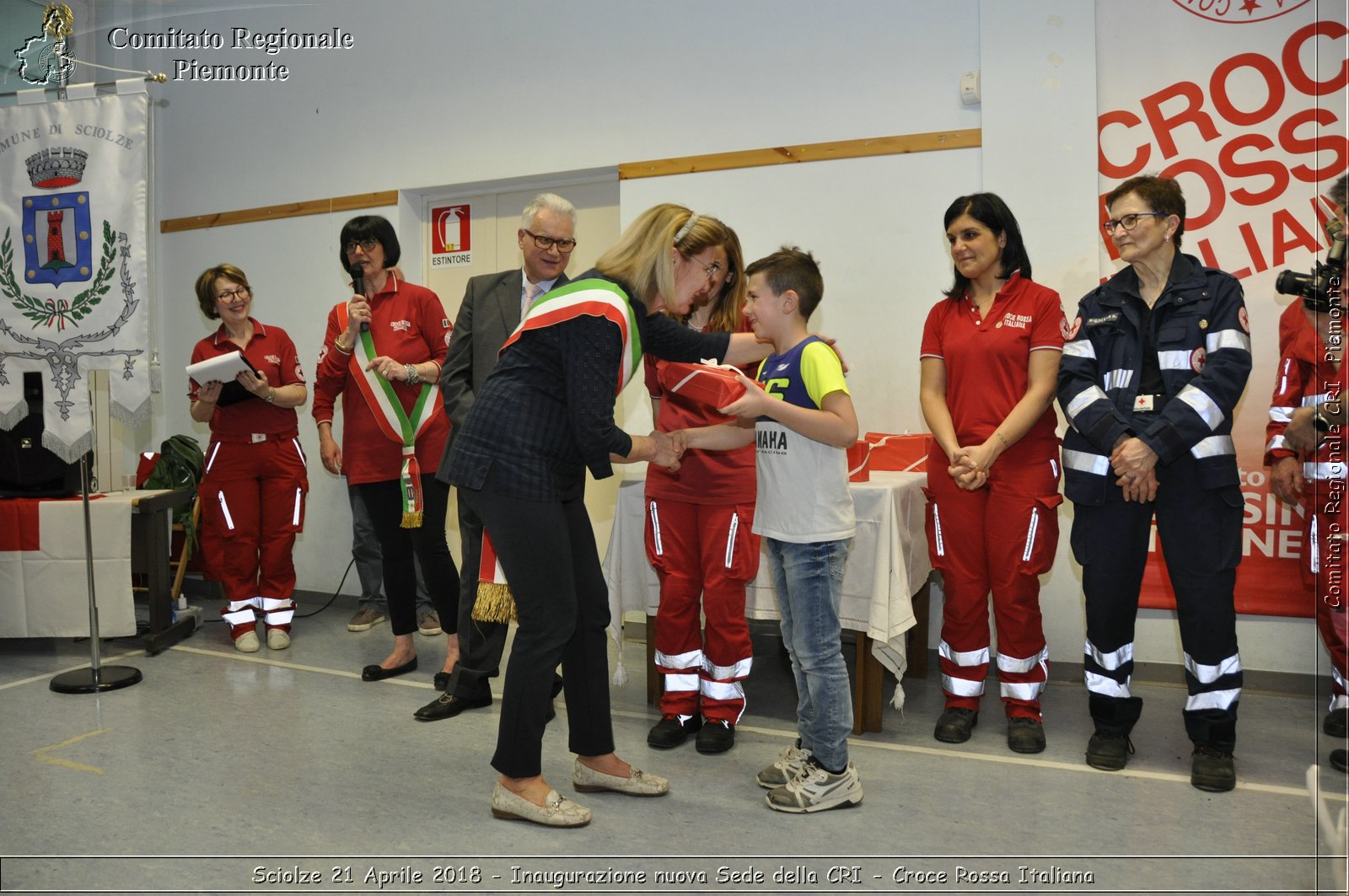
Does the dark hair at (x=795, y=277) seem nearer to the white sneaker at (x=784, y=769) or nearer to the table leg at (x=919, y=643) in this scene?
the white sneaker at (x=784, y=769)

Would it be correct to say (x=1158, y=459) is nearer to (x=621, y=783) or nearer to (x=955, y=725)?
(x=955, y=725)

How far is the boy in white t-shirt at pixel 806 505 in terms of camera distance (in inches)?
96.0

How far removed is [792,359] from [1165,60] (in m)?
2.46

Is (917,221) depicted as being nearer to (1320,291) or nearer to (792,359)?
(792,359)

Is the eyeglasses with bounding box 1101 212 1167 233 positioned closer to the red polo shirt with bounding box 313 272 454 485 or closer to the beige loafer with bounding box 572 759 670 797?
the beige loafer with bounding box 572 759 670 797

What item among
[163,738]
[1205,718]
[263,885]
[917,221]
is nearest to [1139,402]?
[1205,718]

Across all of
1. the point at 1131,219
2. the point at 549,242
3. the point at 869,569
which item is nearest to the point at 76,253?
the point at 549,242

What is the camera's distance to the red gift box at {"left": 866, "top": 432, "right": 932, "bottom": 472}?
3877 millimetres

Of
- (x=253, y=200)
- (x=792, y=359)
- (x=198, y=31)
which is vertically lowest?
→ (x=792, y=359)

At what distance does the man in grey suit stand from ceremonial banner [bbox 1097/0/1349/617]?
7.42 ft

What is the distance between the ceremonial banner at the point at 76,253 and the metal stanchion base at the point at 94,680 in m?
0.87

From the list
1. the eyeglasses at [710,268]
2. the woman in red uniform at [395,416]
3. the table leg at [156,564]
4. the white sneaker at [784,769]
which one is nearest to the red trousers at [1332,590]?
the white sneaker at [784,769]

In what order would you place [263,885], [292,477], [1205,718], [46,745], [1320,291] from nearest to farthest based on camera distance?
[1320,291], [263,885], [1205,718], [46,745], [292,477]

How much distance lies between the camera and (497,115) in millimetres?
5090
